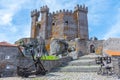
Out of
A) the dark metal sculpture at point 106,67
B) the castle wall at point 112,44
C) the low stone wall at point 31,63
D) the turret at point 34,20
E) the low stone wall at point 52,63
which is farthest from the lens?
the turret at point 34,20

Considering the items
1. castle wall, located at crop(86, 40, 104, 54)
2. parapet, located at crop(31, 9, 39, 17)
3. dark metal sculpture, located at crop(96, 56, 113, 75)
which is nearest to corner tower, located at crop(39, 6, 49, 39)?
parapet, located at crop(31, 9, 39, 17)

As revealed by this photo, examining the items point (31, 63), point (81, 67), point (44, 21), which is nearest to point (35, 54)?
point (31, 63)

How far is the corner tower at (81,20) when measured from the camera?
53.2m

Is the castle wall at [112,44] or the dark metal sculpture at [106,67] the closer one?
the dark metal sculpture at [106,67]

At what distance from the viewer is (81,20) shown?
54344mm

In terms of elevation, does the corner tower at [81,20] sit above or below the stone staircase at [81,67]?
above

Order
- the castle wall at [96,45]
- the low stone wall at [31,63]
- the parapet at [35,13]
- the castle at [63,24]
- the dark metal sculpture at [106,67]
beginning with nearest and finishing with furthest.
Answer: the dark metal sculpture at [106,67] → the low stone wall at [31,63] → the castle wall at [96,45] → the castle at [63,24] → the parapet at [35,13]

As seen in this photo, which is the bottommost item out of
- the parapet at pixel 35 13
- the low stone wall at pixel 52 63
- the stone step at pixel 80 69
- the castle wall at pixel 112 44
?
the stone step at pixel 80 69

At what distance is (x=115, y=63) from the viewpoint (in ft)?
67.5

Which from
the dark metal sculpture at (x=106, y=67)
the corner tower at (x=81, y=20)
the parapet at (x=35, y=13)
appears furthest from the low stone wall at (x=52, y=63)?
the parapet at (x=35, y=13)

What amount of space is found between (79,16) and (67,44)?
14.9 metres

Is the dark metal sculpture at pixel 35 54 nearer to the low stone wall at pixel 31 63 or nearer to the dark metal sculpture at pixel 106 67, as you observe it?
the low stone wall at pixel 31 63

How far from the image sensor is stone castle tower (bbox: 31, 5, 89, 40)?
5256cm

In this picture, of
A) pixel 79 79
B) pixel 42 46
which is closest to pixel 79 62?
pixel 79 79
